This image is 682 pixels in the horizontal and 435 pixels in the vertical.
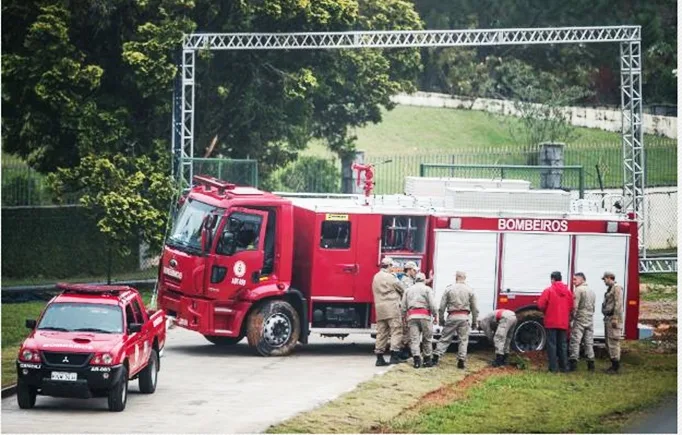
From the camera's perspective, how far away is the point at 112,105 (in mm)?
42562

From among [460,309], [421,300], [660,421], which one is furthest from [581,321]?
[660,421]

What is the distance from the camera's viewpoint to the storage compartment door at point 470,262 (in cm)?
2850

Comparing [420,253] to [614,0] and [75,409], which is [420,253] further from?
[614,0]

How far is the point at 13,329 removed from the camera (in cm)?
3362

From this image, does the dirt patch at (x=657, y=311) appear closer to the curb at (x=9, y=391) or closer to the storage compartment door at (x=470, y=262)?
the storage compartment door at (x=470, y=262)

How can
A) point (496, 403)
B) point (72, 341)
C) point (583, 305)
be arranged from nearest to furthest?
1. point (72, 341)
2. point (496, 403)
3. point (583, 305)

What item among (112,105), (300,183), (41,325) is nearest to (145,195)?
(112,105)

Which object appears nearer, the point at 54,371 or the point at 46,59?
the point at 54,371

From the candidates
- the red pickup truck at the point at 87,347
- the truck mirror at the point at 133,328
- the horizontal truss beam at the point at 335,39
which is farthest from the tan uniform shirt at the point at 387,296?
the horizontal truss beam at the point at 335,39

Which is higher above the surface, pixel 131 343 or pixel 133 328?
pixel 133 328

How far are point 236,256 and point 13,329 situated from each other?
7.35m

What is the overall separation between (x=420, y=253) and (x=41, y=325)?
7966mm

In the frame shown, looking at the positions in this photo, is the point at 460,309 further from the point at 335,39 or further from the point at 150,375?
the point at 335,39

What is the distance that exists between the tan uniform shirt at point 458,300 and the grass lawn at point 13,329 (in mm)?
6886
